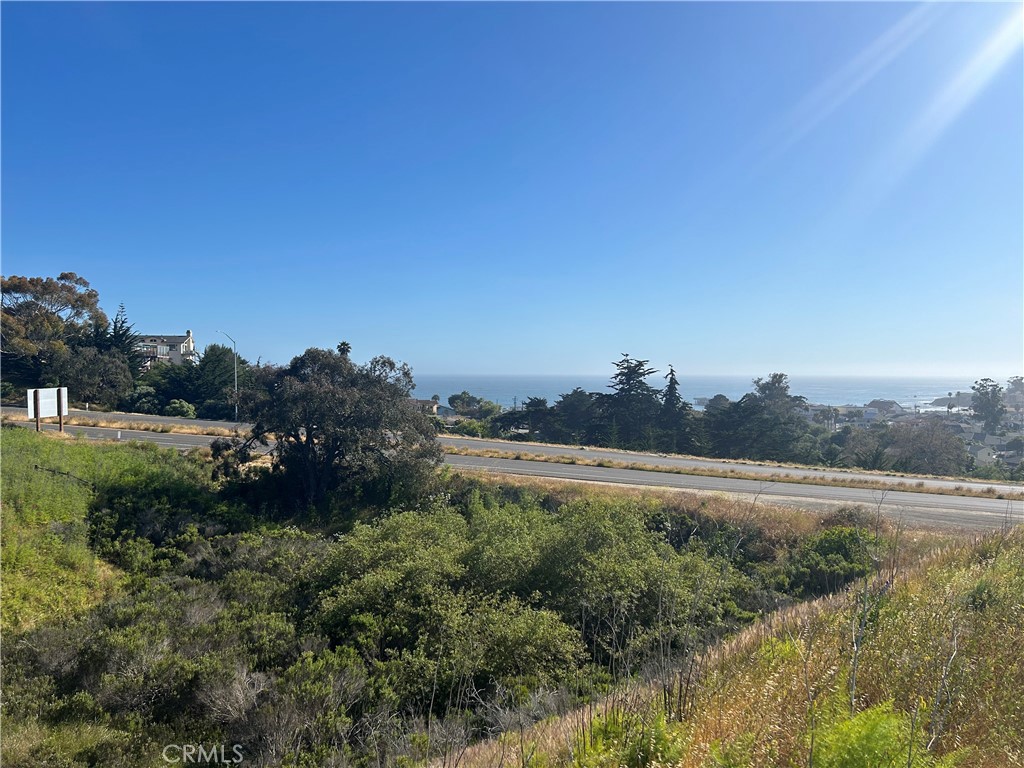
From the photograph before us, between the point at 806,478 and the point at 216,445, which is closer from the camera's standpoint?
the point at 216,445

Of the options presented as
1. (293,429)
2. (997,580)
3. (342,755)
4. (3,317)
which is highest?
(3,317)

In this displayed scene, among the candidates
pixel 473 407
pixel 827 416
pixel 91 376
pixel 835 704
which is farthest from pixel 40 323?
pixel 827 416

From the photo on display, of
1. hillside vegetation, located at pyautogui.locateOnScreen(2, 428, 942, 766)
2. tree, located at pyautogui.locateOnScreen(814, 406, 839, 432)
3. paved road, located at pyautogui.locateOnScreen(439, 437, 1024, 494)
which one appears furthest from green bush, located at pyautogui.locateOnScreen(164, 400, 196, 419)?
tree, located at pyautogui.locateOnScreen(814, 406, 839, 432)

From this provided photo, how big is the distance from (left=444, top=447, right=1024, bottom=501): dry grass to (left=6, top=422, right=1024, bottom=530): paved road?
0.48 meters

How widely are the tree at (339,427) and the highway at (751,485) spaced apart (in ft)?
11.4

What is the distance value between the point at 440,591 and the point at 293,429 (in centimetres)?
919

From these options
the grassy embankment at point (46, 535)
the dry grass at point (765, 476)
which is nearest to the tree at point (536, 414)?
the dry grass at point (765, 476)

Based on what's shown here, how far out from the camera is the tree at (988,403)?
5134 centimetres

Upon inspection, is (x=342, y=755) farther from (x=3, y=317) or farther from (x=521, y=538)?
(x=3, y=317)

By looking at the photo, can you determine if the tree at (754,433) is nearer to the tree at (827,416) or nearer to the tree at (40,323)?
the tree at (827,416)

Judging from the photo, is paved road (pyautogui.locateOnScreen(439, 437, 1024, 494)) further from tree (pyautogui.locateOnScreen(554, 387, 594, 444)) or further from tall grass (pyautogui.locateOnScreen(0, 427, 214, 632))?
tall grass (pyautogui.locateOnScreen(0, 427, 214, 632))

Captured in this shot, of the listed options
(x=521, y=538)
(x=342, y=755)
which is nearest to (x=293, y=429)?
(x=521, y=538)

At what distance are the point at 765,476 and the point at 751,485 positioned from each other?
248 cm

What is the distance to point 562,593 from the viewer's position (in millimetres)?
9391
